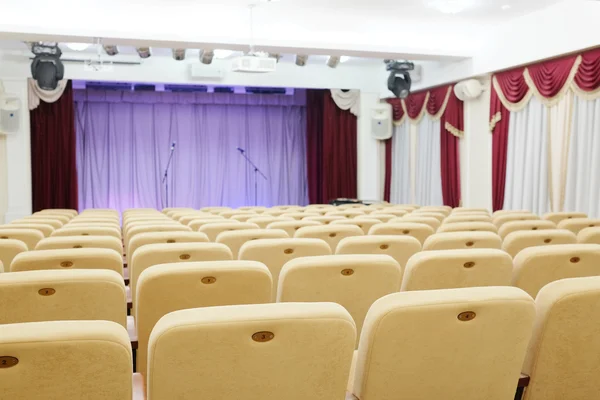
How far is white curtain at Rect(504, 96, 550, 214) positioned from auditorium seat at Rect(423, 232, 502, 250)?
5.89 metres

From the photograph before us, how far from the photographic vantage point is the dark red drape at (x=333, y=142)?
13734mm

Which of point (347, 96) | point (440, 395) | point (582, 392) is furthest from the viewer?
point (347, 96)

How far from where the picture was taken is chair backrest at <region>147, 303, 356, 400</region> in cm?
144

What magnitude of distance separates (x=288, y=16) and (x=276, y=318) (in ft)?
27.4

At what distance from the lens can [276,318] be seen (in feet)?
4.82

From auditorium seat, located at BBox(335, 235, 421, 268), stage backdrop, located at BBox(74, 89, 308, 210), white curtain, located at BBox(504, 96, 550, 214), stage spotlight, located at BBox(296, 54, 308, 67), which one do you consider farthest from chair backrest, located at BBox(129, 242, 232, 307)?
stage backdrop, located at BBox(74, 89, 308, 210)

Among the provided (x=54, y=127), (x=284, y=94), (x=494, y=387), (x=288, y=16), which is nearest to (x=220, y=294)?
(x=494, y=387)

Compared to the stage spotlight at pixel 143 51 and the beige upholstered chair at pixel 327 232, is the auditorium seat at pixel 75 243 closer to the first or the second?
the beige upholstered chair at pixel 327 232

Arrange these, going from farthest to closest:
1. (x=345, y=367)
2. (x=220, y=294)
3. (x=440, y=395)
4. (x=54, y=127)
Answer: (x=54, y=127), (x=220, y=294), (x=440, y=395), (x=345, y=367)

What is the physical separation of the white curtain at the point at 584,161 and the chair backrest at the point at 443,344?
23.5 feet

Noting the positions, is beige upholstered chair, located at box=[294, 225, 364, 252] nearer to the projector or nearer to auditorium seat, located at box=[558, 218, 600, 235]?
auditorium seat, located at box=[558, 218, 600, 235]

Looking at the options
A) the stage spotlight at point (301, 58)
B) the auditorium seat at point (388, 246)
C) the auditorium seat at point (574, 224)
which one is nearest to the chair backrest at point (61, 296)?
the auditorium seat at point (388, 246)

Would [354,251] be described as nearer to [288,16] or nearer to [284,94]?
[288,16]

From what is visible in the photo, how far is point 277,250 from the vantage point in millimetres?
3225
